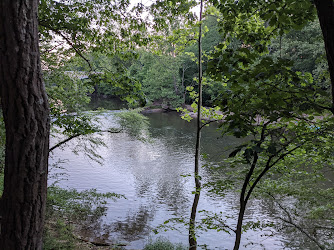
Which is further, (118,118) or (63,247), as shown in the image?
(118,118)

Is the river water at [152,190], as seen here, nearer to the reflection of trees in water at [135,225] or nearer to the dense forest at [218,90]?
the reflection of trees in water at [135,225]

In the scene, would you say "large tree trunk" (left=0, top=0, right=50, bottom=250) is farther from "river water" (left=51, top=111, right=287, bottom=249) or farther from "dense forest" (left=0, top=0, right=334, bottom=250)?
"river water" (left=51, top=111, right=287, bottom=249)

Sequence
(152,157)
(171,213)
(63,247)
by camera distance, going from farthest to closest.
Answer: (152,157) → (171,213) → (63,247)

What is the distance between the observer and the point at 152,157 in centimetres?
1489

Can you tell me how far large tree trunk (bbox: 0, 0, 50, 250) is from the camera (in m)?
2.23

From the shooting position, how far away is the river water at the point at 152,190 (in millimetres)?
7723

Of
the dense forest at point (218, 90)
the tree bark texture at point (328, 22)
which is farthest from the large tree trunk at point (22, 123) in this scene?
the tree bark texture at point (328, 22)

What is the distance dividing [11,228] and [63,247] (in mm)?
3576

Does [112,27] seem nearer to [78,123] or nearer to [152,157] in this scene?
[78,123]

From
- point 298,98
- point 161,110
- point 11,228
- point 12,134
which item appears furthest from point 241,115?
point 161,110

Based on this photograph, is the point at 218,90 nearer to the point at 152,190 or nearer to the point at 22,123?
the point at 22,123

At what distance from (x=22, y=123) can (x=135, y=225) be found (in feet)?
22.5

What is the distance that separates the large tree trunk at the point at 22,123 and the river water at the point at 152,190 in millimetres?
2548

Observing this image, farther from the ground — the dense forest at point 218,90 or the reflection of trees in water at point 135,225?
the dense forest at point 218,90
